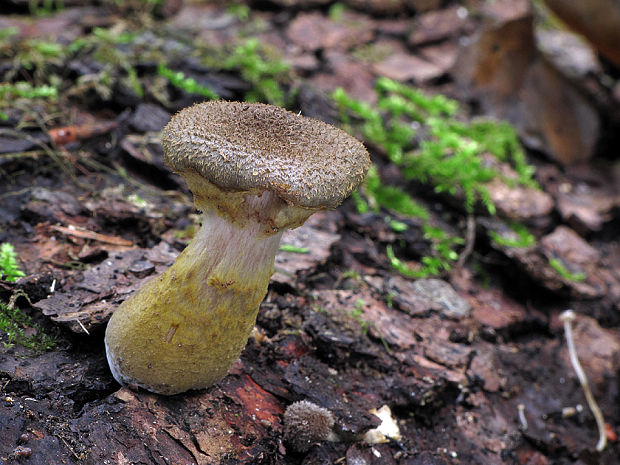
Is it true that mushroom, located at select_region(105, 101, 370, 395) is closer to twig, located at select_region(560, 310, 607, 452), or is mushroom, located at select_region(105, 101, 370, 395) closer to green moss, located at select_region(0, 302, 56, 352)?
green moss, located at select_region(0, 302, 56, 352)

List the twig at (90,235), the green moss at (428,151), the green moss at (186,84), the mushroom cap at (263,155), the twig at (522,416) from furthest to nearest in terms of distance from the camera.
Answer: the green moss at (186,84) → the green moss at (428,151) → the twig at (522,416) → the twig at (90,235) → the mushroom cap at (263,155)

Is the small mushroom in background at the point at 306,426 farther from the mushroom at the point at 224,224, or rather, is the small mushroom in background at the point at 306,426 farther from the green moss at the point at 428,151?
the green moss at the point at 428,151

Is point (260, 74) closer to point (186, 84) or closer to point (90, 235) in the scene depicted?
point (186, 84)

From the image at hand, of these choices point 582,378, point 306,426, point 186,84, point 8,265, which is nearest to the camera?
point 306,426

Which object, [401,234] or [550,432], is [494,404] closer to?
[550,432]

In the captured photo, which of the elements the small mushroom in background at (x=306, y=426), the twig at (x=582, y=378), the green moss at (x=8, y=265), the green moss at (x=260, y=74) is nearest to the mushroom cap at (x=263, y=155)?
the small mushroom in background at (x=306, y=426)

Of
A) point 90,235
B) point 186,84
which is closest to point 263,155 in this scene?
point 90,235
